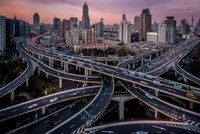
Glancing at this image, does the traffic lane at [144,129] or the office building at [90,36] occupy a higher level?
the office building at [90,36]

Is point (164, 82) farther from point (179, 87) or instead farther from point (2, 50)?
point (2, 50)

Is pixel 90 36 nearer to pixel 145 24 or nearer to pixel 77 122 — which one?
pixel 145 24

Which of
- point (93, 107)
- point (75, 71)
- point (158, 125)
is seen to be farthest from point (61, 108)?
point (75, 71)

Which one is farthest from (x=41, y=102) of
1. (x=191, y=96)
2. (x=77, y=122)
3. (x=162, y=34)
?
(x=162, y=34)

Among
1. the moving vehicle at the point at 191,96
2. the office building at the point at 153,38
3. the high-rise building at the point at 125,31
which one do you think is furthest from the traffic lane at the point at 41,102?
the office building at the point at 153,38

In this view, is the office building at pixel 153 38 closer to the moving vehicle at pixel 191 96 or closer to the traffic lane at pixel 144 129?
the moving vehicle at pixel 191 96

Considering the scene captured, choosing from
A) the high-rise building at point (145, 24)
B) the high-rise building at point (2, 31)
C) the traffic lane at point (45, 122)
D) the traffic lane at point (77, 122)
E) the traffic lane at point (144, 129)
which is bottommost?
the traffic lane at point (45, 122)

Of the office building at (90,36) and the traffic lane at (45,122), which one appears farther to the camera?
the office building at (90,36)

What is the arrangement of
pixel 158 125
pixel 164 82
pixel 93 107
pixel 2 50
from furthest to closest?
pixel 2 50
pixel 164 82
pixel 93 107
pixel 158 125

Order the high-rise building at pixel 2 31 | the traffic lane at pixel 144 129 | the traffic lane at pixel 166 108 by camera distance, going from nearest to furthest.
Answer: the traffic lane at pixel 144 129 → the traffic lane at pixel 166 108 → the high-rise building at pixel 2 31
